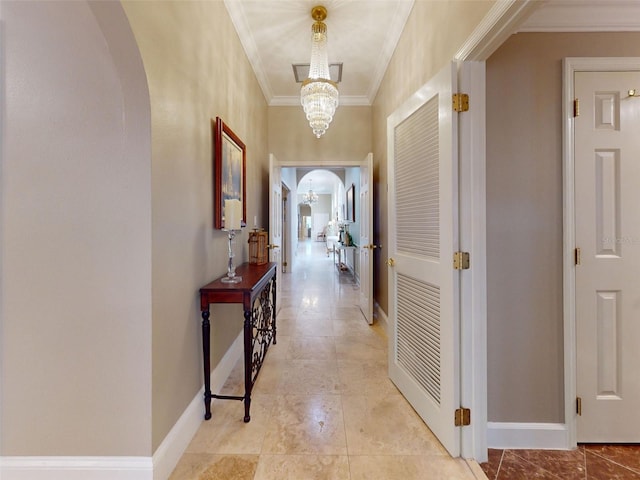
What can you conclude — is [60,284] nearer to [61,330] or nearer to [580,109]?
[61,330]

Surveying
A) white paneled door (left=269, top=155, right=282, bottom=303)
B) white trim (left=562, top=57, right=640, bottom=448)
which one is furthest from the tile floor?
white paneled door (left=269, top=155, right=282, bottom=303)

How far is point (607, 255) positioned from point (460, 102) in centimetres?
123

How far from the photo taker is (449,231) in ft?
4.86

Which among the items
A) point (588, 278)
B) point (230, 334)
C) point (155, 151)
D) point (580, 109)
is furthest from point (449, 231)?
point (230, 334)

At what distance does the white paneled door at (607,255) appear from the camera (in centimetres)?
154

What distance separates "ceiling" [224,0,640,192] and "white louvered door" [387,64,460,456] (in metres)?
0.73

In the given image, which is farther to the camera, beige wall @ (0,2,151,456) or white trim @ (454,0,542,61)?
beige wall @ (0,2,151,456)

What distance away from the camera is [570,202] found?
1519mm

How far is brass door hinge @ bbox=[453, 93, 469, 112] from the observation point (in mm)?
1430

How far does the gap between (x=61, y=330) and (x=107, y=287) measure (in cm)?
31

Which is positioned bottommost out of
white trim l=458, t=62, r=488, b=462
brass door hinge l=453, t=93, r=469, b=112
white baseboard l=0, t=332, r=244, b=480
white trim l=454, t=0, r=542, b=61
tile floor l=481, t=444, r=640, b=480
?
tile floor l=481, t=444, r=640, b=480

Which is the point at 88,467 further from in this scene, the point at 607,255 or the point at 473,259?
the point at 607,255

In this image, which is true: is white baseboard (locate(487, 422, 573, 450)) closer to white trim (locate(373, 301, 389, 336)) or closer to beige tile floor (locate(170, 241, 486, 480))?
beige tile floor (locate(170, 241, 486, 480))

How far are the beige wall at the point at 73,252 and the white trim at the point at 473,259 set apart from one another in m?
1.59
